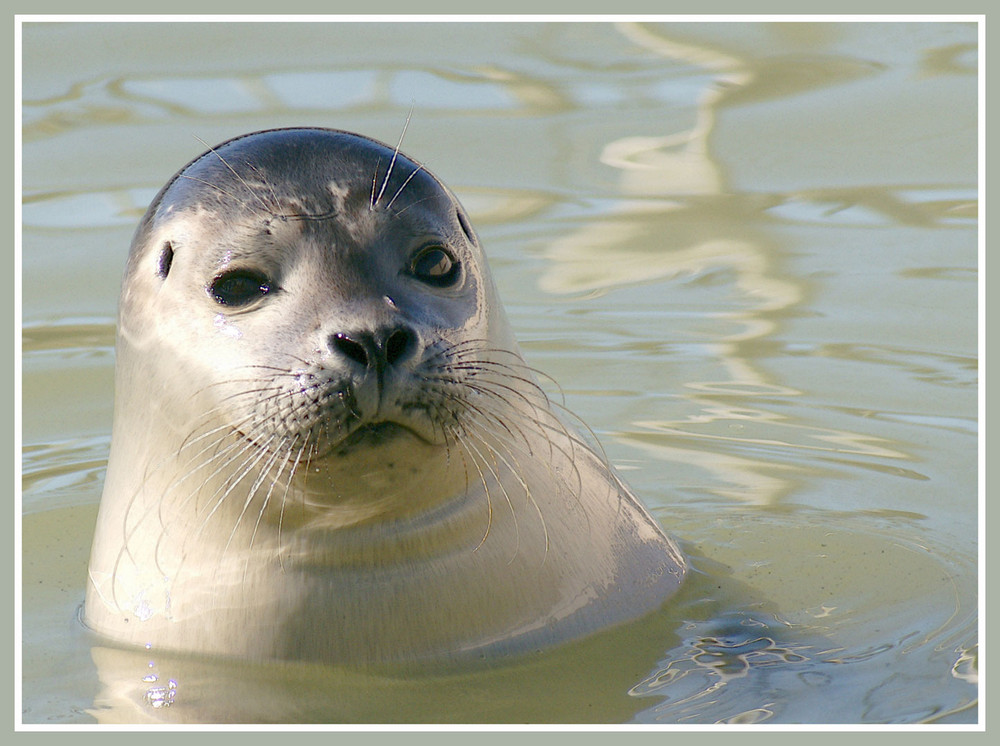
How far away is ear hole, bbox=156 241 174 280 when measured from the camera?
12.8 ft

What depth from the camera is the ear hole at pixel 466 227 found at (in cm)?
405

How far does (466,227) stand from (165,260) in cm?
76

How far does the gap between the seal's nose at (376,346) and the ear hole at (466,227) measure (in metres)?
0.70

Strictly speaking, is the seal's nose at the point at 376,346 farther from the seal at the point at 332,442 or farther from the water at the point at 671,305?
the water at the point at 671,305

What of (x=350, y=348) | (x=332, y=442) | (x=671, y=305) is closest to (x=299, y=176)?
(x=350, y=348)

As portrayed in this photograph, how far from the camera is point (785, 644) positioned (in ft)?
13.5

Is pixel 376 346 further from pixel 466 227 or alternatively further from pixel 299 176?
pixel 466 227

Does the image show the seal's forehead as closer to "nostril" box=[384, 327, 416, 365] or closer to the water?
"nostril" box=[384, 327, 416, 365]

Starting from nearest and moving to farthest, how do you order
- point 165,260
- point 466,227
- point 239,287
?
point 239,287 < point 165,260 < point 466,227

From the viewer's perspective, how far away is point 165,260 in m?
3.91

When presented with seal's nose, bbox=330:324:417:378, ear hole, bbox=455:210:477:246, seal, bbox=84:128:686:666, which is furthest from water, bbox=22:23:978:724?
ear hole, bbox=455:210:477:246

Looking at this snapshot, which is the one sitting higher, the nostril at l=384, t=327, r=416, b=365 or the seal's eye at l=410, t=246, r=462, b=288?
the seal's eye at l=410, t=246, r=462, b=288

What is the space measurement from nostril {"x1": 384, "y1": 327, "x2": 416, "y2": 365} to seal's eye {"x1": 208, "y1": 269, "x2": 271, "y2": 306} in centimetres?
41

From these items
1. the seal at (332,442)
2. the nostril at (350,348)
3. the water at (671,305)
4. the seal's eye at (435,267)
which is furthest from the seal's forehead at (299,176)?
the water at (671,305)
